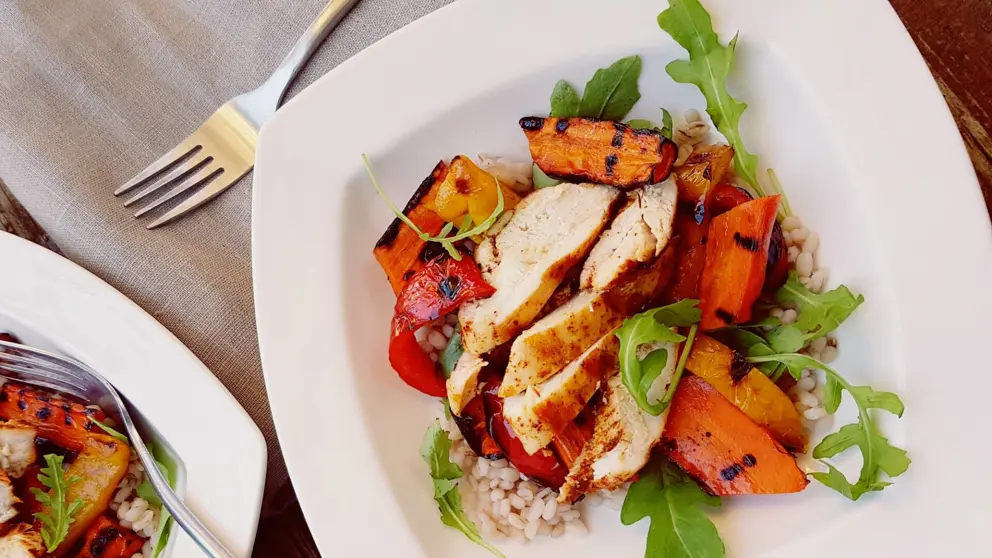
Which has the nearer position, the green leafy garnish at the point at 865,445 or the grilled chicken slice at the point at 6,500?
the green leafy garnish at the point at 865,445

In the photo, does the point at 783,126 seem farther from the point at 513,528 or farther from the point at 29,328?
the point at 29,328

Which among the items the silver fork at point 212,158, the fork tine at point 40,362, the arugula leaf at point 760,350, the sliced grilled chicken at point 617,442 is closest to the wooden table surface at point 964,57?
the arugula leaf at point 760,350

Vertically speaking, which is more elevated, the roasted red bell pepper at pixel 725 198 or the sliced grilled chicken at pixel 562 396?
the roasted red bell pepper at pixel 725 198

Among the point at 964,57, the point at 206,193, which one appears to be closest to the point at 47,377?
the point at 206,193

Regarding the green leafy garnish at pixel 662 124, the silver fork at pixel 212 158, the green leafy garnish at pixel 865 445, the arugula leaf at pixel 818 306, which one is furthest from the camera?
the silver fork at pixel 212 158

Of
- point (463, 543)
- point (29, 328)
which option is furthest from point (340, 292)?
point (29, 328)

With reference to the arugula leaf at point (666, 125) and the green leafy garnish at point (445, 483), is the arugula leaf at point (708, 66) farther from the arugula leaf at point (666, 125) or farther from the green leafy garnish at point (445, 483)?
the green leafy garnish at point (445, 483)
